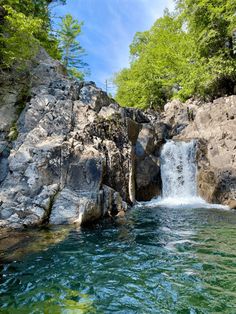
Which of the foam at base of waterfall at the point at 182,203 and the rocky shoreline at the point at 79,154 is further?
the foam at base of waterfall at the point at 182,203

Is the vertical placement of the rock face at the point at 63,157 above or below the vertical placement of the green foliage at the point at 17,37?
below

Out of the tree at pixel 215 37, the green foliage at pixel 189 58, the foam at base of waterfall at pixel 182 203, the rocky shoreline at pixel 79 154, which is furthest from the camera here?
the green foliage at pixel 189 58

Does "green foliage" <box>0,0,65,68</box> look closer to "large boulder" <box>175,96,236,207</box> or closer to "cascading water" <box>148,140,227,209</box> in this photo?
"cascading water" <box>148,140,227,209</box>

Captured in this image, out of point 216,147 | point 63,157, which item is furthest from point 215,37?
point 63,157

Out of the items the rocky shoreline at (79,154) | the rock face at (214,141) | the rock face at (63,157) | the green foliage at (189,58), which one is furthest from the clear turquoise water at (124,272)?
the green foliage at (189,58)

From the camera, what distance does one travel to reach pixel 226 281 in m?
5.33

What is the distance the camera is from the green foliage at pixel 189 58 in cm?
2080

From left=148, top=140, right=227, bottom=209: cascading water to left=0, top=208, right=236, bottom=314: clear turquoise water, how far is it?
7774 millimetres

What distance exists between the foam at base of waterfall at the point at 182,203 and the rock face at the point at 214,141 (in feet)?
1.56

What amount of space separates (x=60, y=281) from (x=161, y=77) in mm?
27028

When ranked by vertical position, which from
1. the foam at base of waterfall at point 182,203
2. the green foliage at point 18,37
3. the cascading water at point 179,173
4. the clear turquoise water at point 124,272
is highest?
the green foliage at point 18,37

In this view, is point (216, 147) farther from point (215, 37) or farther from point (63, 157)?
point (63, 157)

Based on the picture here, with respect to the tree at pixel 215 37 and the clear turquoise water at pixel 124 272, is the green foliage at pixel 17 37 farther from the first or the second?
the tree at pixel 215 37

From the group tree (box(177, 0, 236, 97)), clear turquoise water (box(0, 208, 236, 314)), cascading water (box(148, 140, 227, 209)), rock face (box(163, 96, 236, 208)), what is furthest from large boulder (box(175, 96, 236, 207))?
→ clear turquoise water (box(0, 208, 236, 314))
